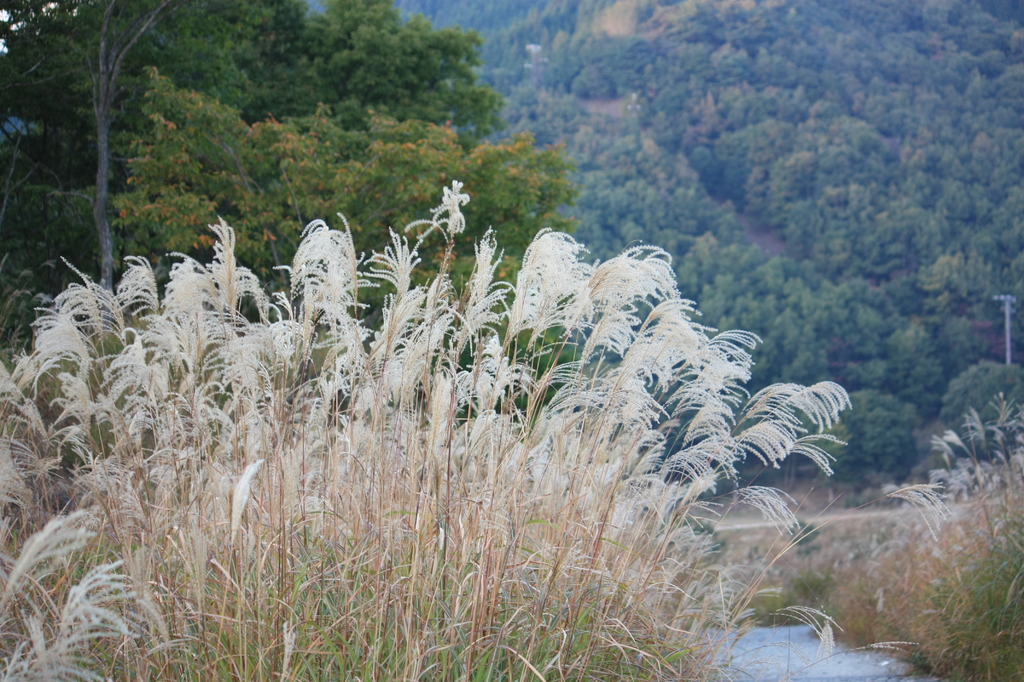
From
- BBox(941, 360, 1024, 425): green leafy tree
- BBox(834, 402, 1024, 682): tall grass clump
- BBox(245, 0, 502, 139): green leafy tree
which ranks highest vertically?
BBox(245, 0, 502, 139): green leafy tree

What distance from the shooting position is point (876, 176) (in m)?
46.9

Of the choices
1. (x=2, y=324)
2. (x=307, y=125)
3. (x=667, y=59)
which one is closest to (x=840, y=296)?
(x=667, y=59)

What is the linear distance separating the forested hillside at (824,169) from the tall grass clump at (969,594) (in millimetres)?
27468

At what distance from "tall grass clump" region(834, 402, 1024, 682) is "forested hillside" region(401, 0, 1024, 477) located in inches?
1081

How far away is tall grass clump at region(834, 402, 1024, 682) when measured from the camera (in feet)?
12.8

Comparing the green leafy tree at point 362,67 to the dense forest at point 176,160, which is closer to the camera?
the dense forest at point 176,160

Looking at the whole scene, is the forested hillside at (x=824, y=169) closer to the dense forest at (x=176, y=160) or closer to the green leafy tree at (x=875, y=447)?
the green leafy tree at (x=875, y=447)

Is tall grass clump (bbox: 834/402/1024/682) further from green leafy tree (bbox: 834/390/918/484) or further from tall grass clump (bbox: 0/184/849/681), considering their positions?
green leafy tree (bbox: 834/390/918/484)

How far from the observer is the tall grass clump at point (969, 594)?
3916 millimetres

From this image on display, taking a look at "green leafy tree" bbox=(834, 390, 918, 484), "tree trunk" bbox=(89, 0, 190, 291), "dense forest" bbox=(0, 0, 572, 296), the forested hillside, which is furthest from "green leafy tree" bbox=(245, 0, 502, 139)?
"green leafy tree" bbox=(834, 390, 918, 484)

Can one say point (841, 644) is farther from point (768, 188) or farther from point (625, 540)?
point (768, 188)

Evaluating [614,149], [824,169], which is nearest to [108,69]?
[614,149]

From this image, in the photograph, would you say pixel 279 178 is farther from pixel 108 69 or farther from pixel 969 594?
pixel 969 594

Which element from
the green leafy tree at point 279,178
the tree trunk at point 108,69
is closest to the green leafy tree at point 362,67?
the green leafy tree at point 279,178
